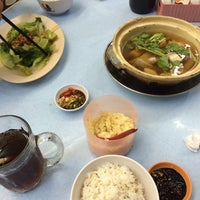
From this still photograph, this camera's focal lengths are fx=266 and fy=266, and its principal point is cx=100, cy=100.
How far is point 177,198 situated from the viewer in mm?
703

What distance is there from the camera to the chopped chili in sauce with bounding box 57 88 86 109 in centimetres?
93

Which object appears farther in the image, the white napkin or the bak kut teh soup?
the bak kut teh soup

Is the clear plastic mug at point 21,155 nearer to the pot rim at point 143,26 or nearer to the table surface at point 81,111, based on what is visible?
the table surface at point 81,111

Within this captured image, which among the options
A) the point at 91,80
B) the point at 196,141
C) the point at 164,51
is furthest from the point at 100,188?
the point at 164,51

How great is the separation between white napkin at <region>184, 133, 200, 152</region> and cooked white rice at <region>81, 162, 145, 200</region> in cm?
22

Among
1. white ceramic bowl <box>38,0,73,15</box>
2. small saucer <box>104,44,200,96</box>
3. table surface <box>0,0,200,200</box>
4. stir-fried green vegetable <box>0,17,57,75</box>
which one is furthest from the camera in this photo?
white ceramic bowl <box>38,0,73,15</box>

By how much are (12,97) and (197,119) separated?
2.22 ft

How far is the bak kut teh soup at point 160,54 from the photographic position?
95 centimetres

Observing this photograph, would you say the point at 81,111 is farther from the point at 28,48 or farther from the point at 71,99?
the point at 28,48

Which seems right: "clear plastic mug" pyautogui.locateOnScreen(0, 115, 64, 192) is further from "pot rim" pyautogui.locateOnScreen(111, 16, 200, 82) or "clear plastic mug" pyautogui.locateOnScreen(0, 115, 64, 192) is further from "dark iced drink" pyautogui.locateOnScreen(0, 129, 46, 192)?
"pot rim" pyautogui.locateOnScreen(111, 16, 200, 82)

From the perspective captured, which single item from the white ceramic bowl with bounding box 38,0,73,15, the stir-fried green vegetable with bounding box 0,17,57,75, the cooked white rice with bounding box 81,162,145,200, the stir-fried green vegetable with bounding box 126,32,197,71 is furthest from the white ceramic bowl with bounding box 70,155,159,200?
the white ceramic bowl with bounding box 38,0,73,15

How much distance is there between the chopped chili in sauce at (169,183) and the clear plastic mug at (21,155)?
29 cm

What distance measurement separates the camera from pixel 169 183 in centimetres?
73

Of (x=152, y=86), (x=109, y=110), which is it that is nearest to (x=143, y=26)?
(x=152, y=86)
